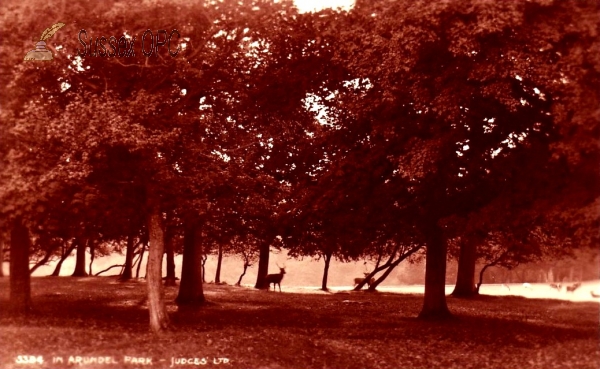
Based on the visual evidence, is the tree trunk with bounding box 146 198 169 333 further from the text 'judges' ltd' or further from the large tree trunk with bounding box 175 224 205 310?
the large tree trunk with bounding box 175 224 205 310

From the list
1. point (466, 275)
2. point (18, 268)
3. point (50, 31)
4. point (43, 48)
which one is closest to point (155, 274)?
point (18, 268)

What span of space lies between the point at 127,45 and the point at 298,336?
1026cm

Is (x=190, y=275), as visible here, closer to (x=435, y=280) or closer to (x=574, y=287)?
(x=435, y=280)

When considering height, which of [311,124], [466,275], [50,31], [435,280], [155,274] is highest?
[50,31]

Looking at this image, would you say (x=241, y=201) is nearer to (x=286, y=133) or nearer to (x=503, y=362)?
(x=286, y=133)

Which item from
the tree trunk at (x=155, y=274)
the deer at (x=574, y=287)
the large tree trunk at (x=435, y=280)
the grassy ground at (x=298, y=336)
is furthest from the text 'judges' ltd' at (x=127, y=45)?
the deer at (x=574, y=287)

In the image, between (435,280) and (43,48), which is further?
(435,280)

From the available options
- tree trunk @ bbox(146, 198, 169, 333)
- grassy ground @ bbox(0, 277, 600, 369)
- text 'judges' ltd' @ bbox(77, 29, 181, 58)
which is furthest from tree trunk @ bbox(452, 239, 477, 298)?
text 'judges' ltd' @ bbox(77, 29, 181, 58)

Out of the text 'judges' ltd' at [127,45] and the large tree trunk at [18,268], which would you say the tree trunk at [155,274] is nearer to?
the text 'judges' ltd' at [127,45]

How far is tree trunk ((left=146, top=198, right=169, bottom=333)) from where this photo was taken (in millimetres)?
18125

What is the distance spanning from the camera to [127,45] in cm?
1809

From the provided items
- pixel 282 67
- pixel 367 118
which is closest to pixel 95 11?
pixel 282 67

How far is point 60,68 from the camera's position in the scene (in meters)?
17.8

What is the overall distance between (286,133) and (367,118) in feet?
12.2
